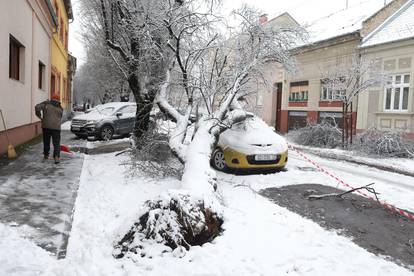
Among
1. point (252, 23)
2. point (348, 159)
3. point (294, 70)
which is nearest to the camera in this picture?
point (252, 23)

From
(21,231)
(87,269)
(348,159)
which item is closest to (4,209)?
(21,231)

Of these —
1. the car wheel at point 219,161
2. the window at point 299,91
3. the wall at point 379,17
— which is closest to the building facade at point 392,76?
the wall at point 379,17

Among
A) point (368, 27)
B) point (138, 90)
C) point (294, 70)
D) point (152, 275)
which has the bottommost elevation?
point (152, 275)

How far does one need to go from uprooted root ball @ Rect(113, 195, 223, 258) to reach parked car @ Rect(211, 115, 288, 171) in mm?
4072

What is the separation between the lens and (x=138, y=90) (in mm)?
10312

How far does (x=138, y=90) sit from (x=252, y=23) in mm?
3670

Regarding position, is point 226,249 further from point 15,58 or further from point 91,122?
point 91,122

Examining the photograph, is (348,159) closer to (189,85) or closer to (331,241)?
(189,85)

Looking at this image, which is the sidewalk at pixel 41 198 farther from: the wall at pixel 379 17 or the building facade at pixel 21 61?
the wall at pixel 379 17

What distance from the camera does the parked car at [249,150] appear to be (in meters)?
8.34

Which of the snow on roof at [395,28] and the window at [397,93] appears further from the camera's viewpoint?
the snow on roof at [395,28]

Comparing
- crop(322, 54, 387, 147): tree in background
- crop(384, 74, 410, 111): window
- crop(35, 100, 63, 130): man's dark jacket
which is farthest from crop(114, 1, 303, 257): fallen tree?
crop(384, 74, 410, 111): window

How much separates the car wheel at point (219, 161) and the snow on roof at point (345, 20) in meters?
12.2

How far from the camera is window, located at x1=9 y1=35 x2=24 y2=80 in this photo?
1031 cm
